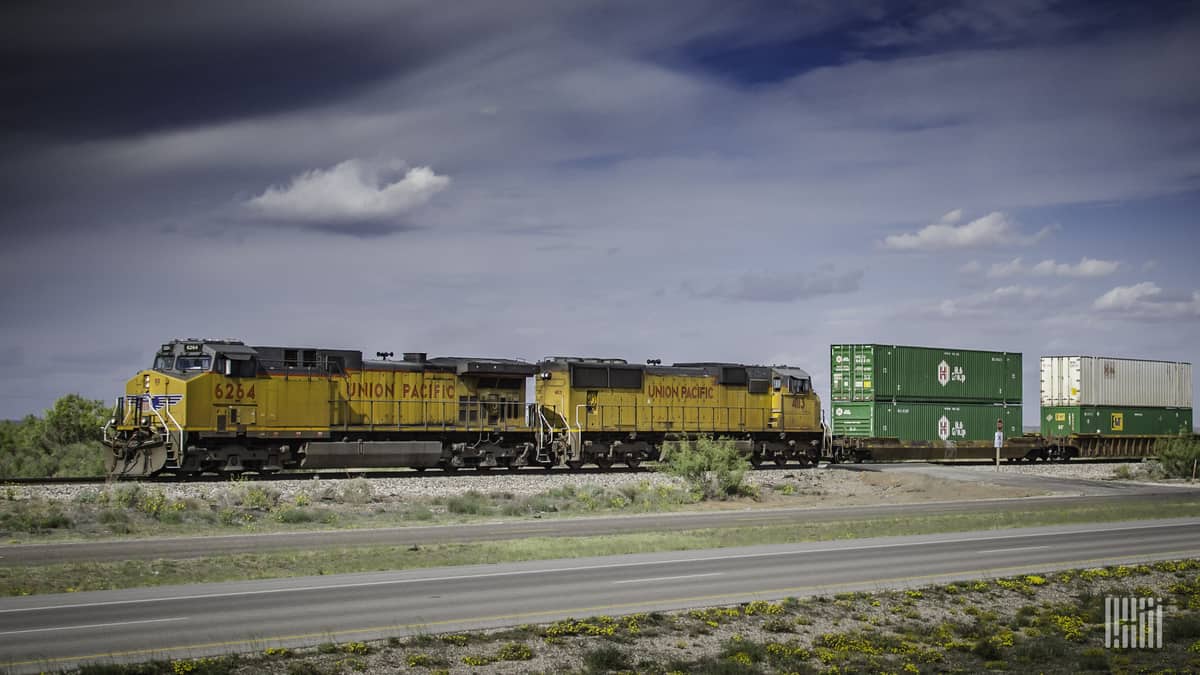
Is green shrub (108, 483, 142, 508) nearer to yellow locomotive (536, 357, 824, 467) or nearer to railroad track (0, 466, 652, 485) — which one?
railroad track (0, 466, 652, 485)

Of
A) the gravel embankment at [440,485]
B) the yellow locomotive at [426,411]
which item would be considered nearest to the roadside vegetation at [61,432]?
the yellow locomotive at [426,411]

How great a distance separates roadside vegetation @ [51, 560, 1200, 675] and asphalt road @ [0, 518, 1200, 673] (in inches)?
31.4

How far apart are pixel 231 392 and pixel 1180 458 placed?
41819mm

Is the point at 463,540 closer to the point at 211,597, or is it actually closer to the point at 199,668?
the point at 211,597

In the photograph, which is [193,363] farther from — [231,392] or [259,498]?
[259,498]

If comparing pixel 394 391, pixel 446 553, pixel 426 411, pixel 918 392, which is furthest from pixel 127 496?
pixel 918 392

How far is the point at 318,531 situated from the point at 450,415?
13.3 meters

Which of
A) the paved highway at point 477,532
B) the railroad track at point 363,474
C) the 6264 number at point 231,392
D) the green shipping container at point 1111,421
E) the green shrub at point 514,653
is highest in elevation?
the 6264 number at point 231,392

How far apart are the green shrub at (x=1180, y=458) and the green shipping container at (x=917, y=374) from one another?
7702 mm

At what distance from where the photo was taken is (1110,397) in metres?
57.9

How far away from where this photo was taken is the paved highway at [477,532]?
21703 mm

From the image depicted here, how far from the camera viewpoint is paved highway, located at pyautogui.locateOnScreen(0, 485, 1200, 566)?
71.2 feet

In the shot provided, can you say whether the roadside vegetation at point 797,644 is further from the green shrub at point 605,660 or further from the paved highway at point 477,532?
the paved highway at point 477,532

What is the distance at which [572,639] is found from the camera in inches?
526
